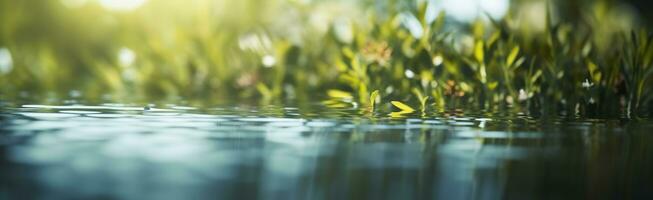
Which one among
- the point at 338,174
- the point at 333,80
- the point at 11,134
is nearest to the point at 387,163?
the point at 338,174

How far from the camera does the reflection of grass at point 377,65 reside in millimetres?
6617

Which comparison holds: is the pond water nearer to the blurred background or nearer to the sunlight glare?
the blurred background

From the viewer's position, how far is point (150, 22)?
16.1m

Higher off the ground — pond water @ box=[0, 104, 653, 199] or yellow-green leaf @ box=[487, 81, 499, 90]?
yellow-green leaf @ box=[487, 81, 499, 90]

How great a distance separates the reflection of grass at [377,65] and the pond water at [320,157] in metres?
1.07

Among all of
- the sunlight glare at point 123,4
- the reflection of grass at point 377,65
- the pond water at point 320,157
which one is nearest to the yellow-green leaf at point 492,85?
the reflection of grass at point 377,65

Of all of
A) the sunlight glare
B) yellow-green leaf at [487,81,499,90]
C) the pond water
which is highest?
the sunlight glare

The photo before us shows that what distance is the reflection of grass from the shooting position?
662cm

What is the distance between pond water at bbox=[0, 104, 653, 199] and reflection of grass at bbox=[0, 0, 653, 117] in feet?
3.52

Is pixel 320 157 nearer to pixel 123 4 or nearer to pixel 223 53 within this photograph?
pixel 223 53

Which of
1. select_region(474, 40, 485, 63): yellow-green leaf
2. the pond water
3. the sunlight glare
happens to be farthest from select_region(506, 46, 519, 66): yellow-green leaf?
the sunlight glare

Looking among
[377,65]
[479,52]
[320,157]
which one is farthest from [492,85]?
[320,157]

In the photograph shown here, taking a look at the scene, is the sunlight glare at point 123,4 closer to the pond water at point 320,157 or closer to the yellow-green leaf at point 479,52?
the yellow-green leaf at point 479,52

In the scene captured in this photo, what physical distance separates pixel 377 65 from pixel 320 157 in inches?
164
